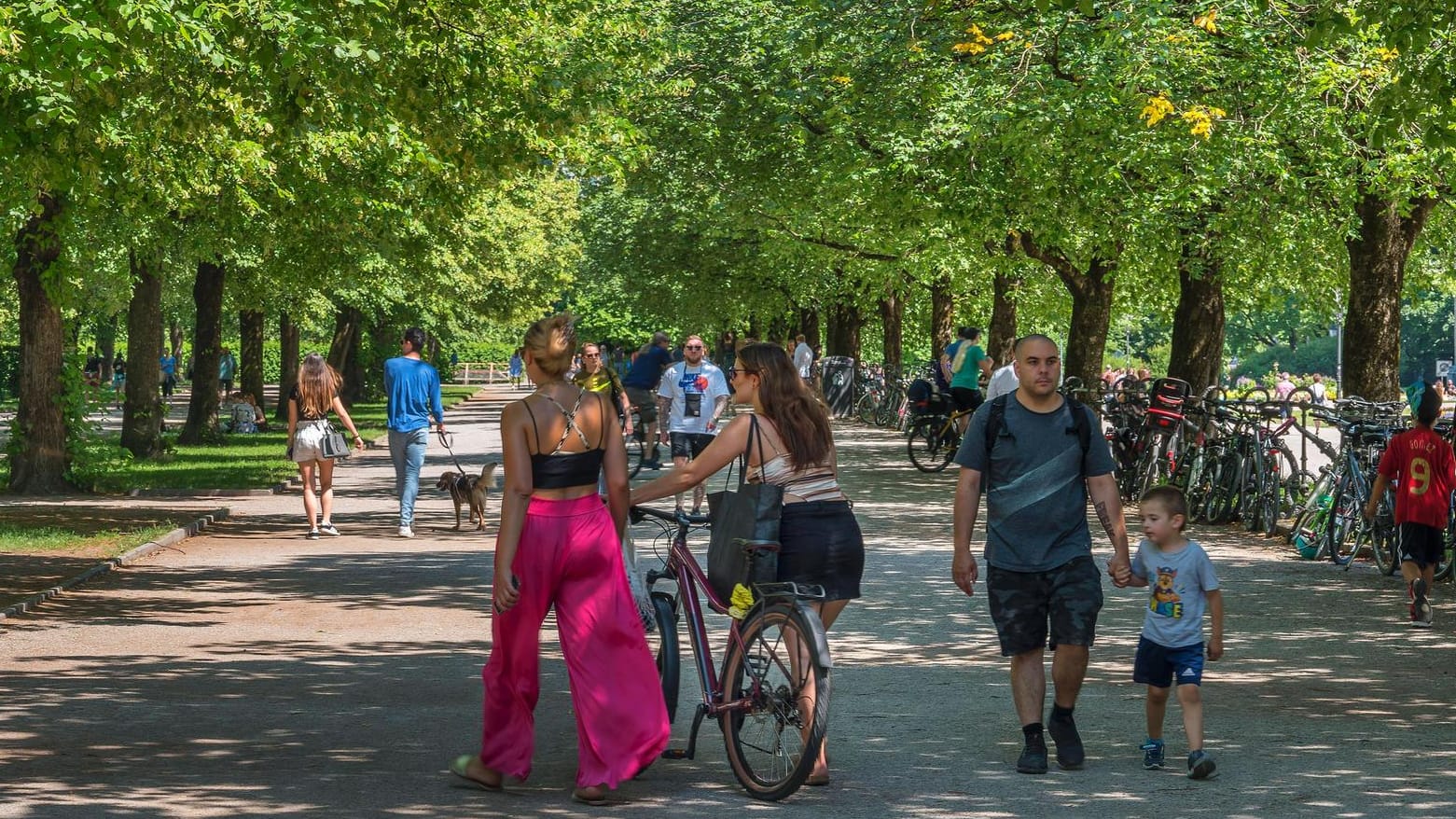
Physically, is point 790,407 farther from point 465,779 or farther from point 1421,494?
point 1421,494

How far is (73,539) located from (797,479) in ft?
35.4

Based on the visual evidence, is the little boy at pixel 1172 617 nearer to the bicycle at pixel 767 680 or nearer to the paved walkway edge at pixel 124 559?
the bicycle at pixel 767 680

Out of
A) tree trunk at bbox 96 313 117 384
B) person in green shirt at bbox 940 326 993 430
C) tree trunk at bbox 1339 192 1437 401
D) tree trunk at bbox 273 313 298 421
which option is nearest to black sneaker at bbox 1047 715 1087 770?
tree trunk at bbox 1339 192 1437 401

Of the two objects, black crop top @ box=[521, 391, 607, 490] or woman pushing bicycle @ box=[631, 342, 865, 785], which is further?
woman pushing bicycle @ box=[631, 342, 865, 785]

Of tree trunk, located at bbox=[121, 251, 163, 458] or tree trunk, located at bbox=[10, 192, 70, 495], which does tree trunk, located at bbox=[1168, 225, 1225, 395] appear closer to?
tree trunk, located at bbox=[10, 192, 70, 495]

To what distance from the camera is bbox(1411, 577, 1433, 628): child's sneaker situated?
1130 centimetres

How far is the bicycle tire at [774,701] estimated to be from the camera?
6477 millimetres

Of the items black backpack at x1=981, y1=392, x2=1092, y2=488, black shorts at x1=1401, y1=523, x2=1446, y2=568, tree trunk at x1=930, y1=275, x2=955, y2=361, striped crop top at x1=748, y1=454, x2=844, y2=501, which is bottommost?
black shorts at x1=1401, y1=523, x2=1446, y2=568

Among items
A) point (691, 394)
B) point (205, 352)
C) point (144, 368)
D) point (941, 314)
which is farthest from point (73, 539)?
point (941, 314)

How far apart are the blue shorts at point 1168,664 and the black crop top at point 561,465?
221cm

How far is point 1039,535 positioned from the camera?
7195 millimetres

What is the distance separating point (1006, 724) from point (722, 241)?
132ft

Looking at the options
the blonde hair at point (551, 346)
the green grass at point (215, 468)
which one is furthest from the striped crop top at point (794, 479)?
the green grass at point (215, 468)

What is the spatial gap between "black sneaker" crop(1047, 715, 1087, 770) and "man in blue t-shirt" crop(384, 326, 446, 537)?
10519 mm
